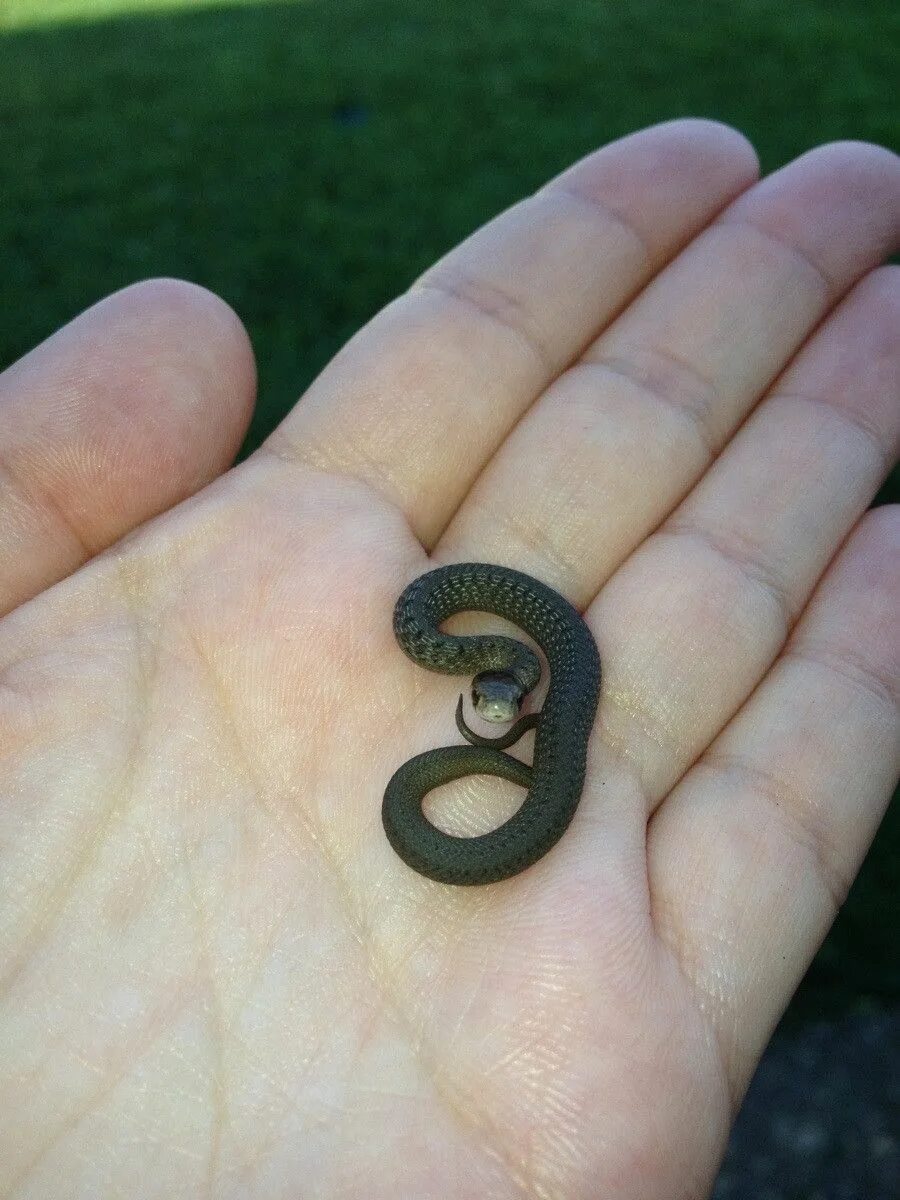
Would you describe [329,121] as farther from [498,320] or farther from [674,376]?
[674,376]

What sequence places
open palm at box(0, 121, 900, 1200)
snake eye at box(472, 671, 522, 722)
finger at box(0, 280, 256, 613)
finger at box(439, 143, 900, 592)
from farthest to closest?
finger at box(439, 143, 900, 592)
snake eye at box(472, 671, 522, 722)
finger at box(0, 280, 256, 613)
open palm at box(0, 121, 900, 1200)

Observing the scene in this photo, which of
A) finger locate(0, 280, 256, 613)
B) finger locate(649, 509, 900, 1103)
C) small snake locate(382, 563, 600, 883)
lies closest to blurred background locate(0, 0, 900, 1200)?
finger locate(0, 280, 256, 613)

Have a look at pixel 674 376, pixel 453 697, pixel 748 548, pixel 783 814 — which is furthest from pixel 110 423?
pixel 783 814

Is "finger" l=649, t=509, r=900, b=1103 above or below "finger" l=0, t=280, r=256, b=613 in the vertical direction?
below

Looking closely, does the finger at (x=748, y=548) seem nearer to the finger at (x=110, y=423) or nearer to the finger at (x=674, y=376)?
the finger at (x=674, y=376)

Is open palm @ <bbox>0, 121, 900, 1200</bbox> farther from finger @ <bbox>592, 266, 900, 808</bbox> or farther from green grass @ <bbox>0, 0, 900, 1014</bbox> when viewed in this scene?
green grass @ <bbox>0, 0, 900, 1014</bbox>

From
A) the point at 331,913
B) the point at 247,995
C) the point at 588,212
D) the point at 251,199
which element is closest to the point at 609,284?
the point at 588,212
